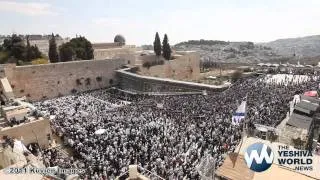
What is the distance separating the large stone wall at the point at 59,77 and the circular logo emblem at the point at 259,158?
23.4 m

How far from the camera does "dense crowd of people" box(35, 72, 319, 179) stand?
1230 cm

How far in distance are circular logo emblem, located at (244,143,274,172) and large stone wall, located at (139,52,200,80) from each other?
81.5ft

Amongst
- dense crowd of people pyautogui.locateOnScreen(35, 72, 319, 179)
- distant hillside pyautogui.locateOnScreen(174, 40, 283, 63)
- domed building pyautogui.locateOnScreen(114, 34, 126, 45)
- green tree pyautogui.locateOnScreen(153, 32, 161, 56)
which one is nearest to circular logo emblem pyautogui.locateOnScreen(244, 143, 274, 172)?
dense crowd of people pyautogui.locateOnScreen(35, 72, 319, 179)

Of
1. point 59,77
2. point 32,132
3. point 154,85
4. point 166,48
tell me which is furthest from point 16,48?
point 32,132

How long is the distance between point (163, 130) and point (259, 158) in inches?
284

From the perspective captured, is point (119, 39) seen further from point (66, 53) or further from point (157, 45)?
point (66, 53)

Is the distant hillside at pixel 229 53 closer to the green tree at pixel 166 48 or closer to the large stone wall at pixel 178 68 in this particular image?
the large stone wall at pixel 178 68

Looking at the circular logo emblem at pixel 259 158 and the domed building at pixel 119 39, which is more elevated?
the domed building at pixel 119 39

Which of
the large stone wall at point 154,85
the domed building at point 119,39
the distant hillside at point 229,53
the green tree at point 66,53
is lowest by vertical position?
the distant hillside at point 229,53

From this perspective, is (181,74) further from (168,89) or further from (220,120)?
(220,120)

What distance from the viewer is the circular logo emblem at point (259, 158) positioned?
28.6 feet

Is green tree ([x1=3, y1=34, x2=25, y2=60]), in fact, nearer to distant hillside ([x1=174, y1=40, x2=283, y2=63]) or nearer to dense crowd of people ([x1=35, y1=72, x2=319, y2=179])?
dense crowd of people ([x1=35, y1=72, x2=319, y2=179])

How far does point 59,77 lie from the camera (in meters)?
29.5

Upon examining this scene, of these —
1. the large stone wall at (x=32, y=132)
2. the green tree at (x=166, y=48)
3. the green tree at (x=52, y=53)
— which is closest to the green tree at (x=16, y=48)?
the green tree at (x=52, y=53)
